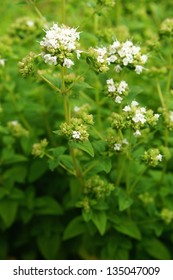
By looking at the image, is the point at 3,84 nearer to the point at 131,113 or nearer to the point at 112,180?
the point at 112,180

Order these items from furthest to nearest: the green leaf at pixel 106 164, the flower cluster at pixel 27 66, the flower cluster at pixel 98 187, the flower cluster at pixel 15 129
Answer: the flower cluster at pixel 15 129 → the flower cluster at pixel 98 187 → the green leaf at pixel 106 164 → the flower cluster at pixel 27 66

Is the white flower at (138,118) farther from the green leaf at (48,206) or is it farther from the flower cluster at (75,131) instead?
the green leaf at (48,206)

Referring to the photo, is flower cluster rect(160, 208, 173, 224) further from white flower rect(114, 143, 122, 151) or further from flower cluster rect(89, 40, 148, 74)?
flower cluster rect(89, 40, 148, 74)

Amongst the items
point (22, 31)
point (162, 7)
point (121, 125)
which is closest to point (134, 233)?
point (121, 125)

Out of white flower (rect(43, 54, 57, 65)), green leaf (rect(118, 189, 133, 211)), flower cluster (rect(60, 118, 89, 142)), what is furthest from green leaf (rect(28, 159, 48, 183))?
white flower (rect(43, 54, 57, 65))

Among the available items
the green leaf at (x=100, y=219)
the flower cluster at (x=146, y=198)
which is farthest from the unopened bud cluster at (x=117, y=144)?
the flower cluster at (x=146, y=198)


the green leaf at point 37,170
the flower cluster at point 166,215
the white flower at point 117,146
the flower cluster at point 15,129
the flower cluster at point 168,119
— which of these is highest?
the flower cluster at point 15,129

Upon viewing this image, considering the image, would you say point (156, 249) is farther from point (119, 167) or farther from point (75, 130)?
point (75, 130)
